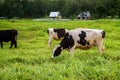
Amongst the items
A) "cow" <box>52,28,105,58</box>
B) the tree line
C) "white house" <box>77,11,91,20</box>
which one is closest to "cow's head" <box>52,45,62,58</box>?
"cow" <box>52,28,105,58</box>

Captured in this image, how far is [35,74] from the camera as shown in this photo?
872 centimetres

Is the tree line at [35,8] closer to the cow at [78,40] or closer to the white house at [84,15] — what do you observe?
the white house at [84,15]

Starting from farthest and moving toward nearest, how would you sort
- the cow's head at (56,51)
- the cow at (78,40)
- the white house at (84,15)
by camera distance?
1. the white house at (84,15)
2. the cow at (78,40)
3. the cow's head at (56,51)

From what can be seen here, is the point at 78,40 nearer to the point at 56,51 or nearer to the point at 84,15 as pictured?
the point at 56,51

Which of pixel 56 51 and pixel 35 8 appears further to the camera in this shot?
pixel 35 8

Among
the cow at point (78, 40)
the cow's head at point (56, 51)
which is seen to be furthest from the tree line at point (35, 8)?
the cow's head at point (56, 51)

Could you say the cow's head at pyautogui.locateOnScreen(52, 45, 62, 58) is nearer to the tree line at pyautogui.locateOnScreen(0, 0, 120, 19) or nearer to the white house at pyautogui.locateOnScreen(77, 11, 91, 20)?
the tree line at pyautogui.locateOnScreen(0, 0, 120, 19)

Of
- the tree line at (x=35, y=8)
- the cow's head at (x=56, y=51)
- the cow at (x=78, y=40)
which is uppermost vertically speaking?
the cow at (x=78, y=40)

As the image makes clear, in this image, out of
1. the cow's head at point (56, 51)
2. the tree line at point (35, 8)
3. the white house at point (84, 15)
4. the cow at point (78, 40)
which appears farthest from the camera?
the tree line at point (35, 8)

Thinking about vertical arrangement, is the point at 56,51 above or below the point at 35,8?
above

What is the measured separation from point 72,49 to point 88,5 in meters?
75.5

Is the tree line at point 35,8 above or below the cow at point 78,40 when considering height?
below

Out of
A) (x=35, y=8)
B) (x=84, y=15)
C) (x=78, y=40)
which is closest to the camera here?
(x=78, y=40)

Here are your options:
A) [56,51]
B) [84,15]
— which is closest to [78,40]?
[56,51]
